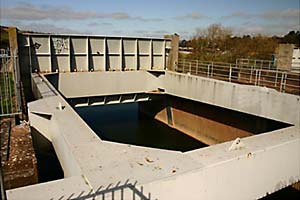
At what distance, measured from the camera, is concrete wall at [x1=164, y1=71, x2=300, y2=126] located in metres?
6.89

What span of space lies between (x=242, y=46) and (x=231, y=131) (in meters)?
11.1

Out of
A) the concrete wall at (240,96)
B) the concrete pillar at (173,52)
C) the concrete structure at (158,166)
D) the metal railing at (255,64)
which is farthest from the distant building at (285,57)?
the concrete pillar at (173,52)

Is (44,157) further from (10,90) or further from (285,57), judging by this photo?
(285,57)

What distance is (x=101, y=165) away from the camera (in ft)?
10.1

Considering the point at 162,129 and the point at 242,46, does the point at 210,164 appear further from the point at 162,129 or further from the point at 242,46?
the point at 242,46

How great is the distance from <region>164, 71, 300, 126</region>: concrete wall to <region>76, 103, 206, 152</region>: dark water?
2638 mm

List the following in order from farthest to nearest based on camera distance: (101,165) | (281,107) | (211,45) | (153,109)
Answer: (211,45)
(153,109)
(281,107)
(101,165)

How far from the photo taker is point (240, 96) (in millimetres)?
8625

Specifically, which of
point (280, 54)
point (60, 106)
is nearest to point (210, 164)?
point (60, 106)

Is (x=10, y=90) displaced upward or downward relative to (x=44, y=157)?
upward

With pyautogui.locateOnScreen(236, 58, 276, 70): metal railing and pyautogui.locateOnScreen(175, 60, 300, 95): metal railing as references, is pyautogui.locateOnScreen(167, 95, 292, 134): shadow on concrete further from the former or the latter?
pyautogui.locateOnScreen(236, 58, 276, 70): metal railing

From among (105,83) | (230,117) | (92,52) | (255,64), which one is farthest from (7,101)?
(255,64)

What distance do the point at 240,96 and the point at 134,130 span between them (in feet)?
24.7

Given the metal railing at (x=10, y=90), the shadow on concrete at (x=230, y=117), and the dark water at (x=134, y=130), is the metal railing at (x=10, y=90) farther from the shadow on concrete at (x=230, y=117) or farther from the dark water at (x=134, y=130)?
the shadow on concrete at (x=230, y=117)
